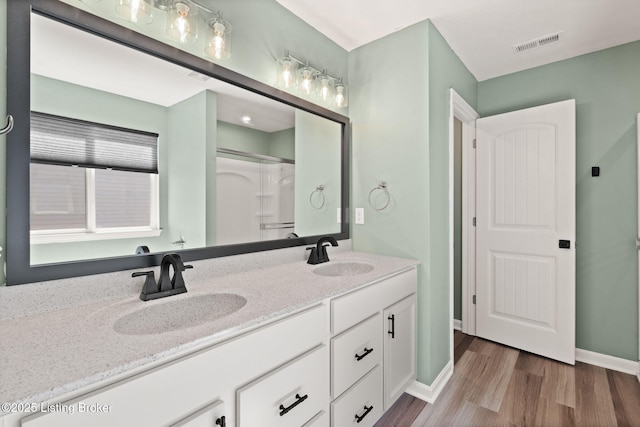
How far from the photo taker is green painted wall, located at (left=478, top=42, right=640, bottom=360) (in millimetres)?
2180

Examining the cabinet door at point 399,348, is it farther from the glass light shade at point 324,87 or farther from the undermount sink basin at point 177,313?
the glass light shade at point 324,87

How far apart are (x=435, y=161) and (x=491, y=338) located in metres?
1.79

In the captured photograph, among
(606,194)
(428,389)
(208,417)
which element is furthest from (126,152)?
(606,194)

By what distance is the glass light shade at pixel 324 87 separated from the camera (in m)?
2.03

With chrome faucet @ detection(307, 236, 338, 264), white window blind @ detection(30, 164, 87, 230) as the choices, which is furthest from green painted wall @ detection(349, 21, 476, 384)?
white window blind @ detection(30, 164, 87, 230)

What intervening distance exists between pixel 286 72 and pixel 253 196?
78 cm

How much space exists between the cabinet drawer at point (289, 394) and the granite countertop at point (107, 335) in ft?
0.65

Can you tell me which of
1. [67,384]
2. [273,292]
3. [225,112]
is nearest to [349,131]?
[225,112]

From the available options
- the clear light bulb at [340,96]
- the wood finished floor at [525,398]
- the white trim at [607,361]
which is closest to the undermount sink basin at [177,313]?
the wood finished floor at [525,398]

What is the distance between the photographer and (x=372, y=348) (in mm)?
1498

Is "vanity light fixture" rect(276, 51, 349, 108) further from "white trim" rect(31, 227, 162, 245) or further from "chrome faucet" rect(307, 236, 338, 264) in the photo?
"white trim" rect(31, 227, 162, 245)

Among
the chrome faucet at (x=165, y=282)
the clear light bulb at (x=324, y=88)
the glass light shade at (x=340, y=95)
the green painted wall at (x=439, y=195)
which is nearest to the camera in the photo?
the chrome faucet at (x=165, y=282)

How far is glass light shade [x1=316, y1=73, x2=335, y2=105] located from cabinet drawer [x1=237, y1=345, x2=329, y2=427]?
1.58 meters

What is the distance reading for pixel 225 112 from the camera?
155 centimetres
